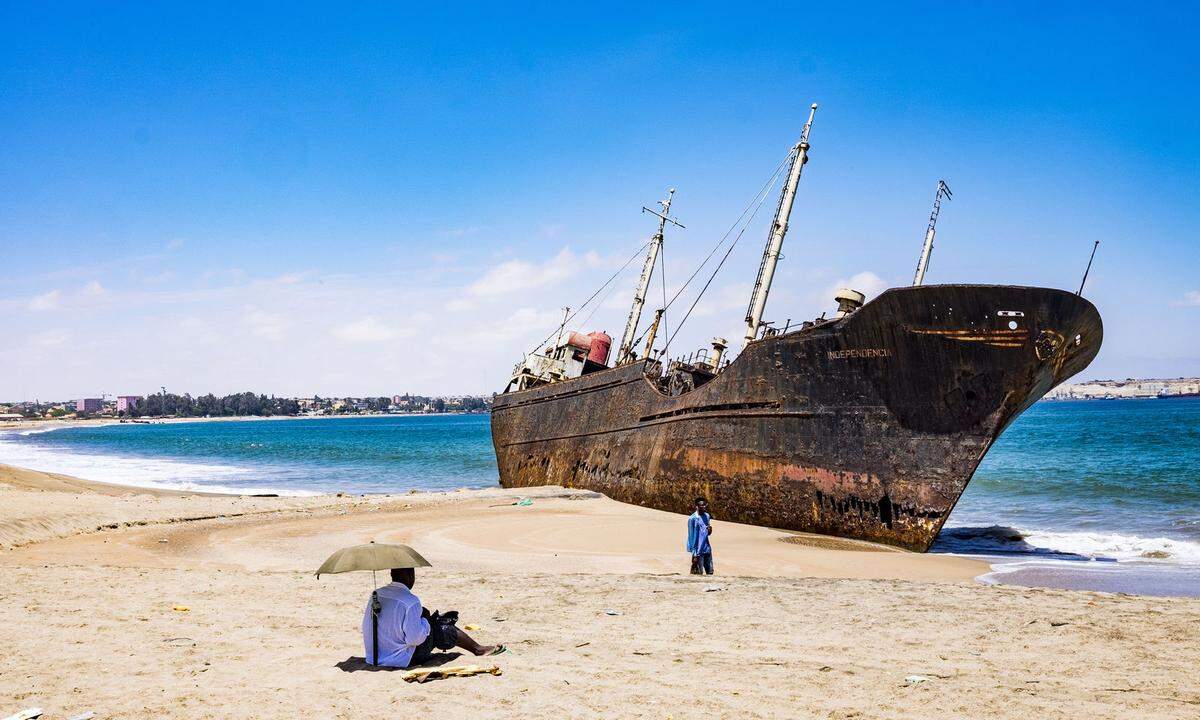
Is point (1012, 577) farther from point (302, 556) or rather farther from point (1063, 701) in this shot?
point (302, 556)

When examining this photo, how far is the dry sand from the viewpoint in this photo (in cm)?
582

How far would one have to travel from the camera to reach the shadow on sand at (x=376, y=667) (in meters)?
6.62

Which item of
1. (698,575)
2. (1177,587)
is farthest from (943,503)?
(698,575)

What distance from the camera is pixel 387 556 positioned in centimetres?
677

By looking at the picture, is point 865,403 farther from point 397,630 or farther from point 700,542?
point 397,630

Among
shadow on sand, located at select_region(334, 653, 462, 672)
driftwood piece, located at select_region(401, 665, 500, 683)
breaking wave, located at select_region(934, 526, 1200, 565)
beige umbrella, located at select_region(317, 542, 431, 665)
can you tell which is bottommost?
shadow on sand, located at select_region(334, 653, 462, 672)

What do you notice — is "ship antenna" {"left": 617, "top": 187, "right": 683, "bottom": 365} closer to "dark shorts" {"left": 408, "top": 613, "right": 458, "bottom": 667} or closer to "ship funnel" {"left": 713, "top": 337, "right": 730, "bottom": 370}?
"ship funnel" {"left": 713, "top": 337, "right": 730, "bottom": 370}

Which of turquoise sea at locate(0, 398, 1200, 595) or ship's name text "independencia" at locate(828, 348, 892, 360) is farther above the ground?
ship's name text "independencia" at locate(828, 348, 892, 360)

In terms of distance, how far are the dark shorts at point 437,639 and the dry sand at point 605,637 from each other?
309 millimetres

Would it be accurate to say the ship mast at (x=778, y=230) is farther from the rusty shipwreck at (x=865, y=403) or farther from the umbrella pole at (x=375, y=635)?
the umbrella pole at (x=375, y=635)

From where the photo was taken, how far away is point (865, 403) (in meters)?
15.2

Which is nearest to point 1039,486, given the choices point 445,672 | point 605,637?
point 605,637

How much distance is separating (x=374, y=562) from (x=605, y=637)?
229 cm

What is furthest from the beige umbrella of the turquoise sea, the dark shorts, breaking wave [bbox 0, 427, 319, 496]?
breaking wave [bbox 0, 427, 319, 496]
